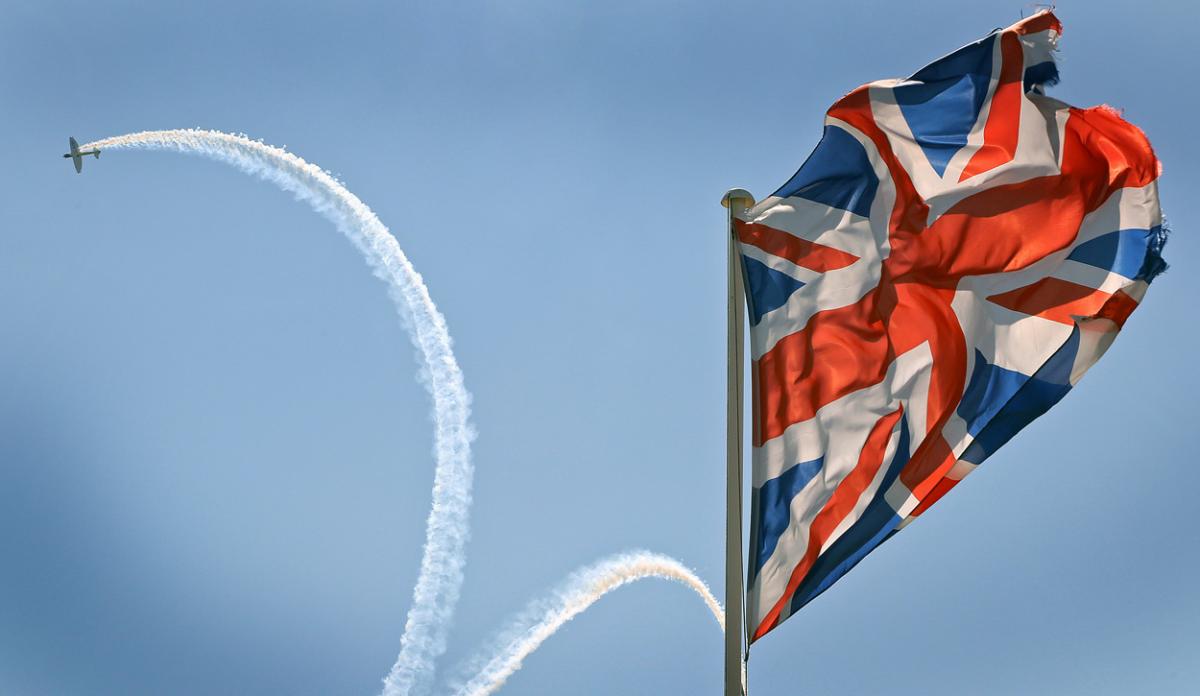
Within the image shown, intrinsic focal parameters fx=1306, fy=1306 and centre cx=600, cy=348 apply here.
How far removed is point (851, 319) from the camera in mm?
21625

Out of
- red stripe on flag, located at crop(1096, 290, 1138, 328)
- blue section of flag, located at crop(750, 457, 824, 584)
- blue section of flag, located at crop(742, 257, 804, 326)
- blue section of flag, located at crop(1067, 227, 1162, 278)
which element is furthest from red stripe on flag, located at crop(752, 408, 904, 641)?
blue section of flag, located at crop(1067, 227, 1162, 278)

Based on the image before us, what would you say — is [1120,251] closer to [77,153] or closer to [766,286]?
[766,286]

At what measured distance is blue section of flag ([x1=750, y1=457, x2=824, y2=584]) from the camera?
20.1 m

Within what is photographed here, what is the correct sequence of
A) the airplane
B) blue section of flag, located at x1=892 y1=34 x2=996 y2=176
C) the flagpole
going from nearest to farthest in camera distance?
1. the flagpole
2. blue section of flag, located at x1=892 y1=34 x2=996 y2=176
3. the airplane

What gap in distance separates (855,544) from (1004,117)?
25.4 feet

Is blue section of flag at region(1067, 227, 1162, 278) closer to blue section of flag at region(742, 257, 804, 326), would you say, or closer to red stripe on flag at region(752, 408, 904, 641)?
red stripe on flag at region(752, 408, 904, 641)

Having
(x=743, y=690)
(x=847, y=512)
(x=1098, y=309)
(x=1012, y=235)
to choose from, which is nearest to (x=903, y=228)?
(x=1012, y=235)

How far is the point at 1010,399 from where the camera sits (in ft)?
69.2

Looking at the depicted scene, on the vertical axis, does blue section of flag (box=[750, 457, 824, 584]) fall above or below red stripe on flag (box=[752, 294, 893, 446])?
below

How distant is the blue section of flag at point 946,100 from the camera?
72.6 ft

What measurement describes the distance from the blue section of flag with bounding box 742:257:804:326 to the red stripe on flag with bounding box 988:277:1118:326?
344 centimetres

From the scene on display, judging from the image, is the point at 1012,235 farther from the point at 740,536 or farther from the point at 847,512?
the point at 740,536

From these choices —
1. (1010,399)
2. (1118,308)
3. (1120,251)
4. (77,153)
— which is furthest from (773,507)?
(77,153)

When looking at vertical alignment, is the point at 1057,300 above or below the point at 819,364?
above
